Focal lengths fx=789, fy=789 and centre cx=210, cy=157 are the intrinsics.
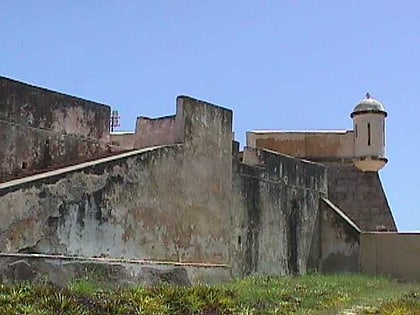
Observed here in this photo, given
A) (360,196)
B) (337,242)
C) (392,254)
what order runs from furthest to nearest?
(360,196), (337,242), (392,254)

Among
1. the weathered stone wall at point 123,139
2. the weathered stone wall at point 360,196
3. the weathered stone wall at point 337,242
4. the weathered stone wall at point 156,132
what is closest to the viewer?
the weathered stone wall at point 156,132

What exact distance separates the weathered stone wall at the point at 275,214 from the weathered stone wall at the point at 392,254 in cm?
113

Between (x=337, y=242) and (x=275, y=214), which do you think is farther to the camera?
(x=337, y=242)

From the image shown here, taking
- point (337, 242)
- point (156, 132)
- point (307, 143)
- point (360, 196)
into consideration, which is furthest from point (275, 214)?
point (360, 196)

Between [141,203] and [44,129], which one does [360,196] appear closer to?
[141,203]

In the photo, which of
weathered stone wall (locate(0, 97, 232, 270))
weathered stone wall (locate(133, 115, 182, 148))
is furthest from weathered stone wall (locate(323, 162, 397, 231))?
weathered stone wall (locate(133, 115, 182, 148))

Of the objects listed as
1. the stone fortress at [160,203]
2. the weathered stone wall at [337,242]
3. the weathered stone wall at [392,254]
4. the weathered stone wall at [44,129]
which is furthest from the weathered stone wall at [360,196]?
the weathered stone wall at [44,129]

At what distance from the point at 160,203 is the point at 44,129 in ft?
7.16

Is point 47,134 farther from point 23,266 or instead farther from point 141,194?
point 23,266

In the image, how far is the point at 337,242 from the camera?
18094 millimetres

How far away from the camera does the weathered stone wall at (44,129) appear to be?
11.3m

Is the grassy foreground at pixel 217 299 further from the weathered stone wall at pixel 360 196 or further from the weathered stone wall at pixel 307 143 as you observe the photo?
the weathered stone wall at pixel 307 143

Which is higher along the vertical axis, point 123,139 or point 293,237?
point 123,139

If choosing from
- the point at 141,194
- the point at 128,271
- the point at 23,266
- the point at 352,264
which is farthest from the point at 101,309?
the point at 352,264
